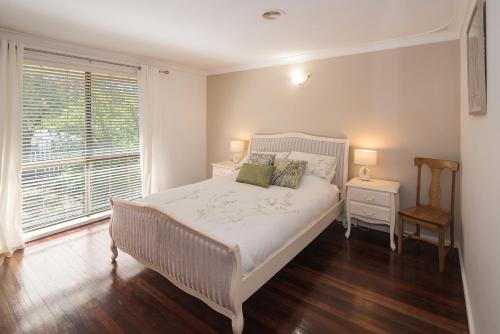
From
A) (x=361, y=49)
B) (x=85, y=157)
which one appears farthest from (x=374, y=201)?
(x=85, y=157)

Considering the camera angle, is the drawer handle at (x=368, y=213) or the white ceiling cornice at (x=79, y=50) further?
the drawer handle at (x=368, y=213)

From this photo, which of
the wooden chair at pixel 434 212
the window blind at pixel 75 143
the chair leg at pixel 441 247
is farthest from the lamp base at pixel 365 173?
the window blind at pixel 75 143

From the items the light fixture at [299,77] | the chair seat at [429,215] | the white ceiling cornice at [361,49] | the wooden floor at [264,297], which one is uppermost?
the white ceiling cornice at [361,49]

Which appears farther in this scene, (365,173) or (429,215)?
(365,173)

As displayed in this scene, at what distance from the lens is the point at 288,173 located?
3.25 meters

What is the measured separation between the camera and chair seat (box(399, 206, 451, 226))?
254 cm

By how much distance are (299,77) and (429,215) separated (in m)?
2.37

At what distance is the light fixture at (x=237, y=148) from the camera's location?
4.46m

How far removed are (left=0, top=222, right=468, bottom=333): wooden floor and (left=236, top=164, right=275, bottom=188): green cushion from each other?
93cm

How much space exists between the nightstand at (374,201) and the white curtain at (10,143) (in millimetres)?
3716

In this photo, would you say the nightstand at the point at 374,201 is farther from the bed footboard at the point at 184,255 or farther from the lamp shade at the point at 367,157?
the bed footboard at the point at 184,255

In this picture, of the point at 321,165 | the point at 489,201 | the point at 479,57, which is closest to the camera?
the point at 489,201

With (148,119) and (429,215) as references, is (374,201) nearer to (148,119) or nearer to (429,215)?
(429,215)

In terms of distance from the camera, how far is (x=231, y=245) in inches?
65.4
